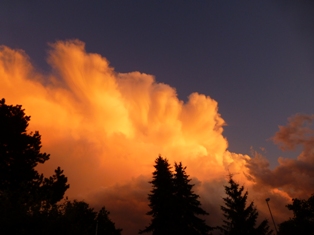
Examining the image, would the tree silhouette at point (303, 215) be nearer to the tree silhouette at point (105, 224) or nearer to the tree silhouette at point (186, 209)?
the tree silhouette at point (186, 209)

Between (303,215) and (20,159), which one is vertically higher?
(20,159)

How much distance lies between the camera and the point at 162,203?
35406mm

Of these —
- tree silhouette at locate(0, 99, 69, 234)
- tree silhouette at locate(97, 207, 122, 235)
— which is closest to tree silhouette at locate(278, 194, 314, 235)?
tree silhouette at locate(0, 99, 69, 234)

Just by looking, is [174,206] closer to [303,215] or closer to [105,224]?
[303,215]

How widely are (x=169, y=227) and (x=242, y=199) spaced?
11202 millimetres

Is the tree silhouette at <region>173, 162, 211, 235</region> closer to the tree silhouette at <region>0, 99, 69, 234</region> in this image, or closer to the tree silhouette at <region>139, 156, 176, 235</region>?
the tree silhouette at <region>139, 156, 176, 235</region>

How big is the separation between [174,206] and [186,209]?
1.80 m

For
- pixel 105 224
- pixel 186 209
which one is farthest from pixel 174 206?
pixel 105 224

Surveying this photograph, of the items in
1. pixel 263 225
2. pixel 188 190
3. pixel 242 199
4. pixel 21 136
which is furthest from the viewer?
pixel 188 190

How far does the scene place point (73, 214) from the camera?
15898 millimetres

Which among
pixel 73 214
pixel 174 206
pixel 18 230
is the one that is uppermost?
pixel 174 206

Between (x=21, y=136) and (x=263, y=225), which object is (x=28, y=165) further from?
(x=263, y=225)

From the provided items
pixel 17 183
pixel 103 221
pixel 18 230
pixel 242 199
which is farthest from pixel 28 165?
pixel 103 221

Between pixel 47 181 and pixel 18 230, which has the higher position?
pixel 47 181
